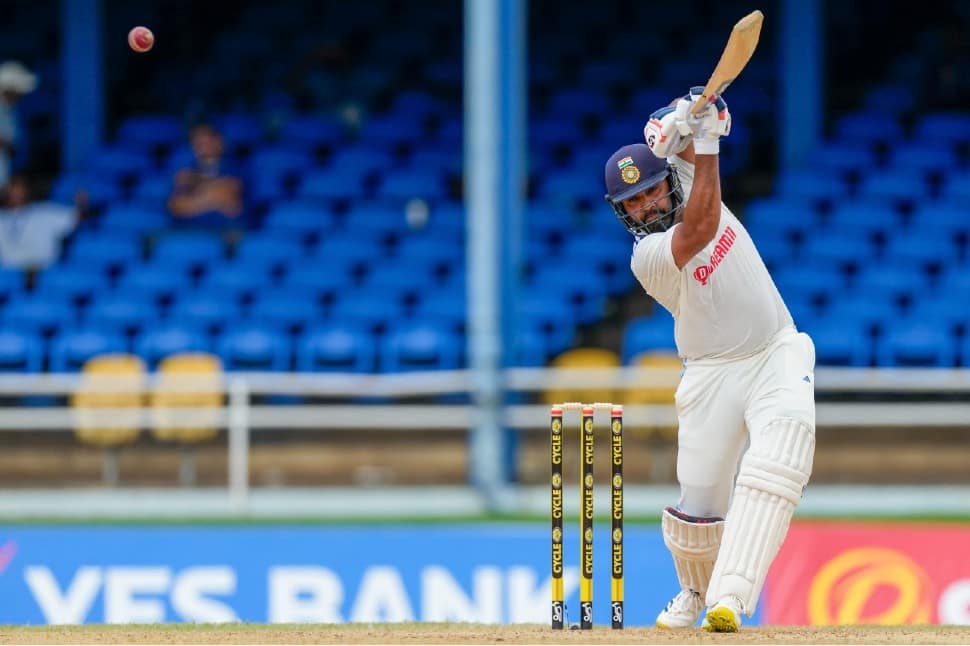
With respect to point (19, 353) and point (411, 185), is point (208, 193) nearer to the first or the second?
point (411, 185)

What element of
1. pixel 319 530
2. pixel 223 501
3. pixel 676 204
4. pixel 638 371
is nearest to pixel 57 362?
pixel 223 501

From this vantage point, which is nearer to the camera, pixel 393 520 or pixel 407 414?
pixel 393 520

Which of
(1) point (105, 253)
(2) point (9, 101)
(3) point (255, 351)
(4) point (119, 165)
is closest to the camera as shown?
(3) point (255, 351)

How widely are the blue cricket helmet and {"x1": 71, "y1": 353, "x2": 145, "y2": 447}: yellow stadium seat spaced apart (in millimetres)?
4836

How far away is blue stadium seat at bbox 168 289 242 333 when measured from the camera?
1335 cm

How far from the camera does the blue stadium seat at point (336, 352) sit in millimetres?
12789

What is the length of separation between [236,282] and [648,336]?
127 inches

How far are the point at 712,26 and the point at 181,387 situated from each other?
752cm

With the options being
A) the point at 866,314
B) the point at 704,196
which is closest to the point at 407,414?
the point at 866,314

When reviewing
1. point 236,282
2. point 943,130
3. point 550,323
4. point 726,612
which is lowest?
point 726,612

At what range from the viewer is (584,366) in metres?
12.8

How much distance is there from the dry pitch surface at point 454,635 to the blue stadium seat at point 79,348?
5.77m

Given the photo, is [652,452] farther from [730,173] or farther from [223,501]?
[730,173]

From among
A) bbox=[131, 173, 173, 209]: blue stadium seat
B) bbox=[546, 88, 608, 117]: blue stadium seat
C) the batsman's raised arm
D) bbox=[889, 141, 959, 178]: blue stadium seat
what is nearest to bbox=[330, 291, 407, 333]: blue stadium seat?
bbox=[131, 173, 173, 209]: blue stadium seat
